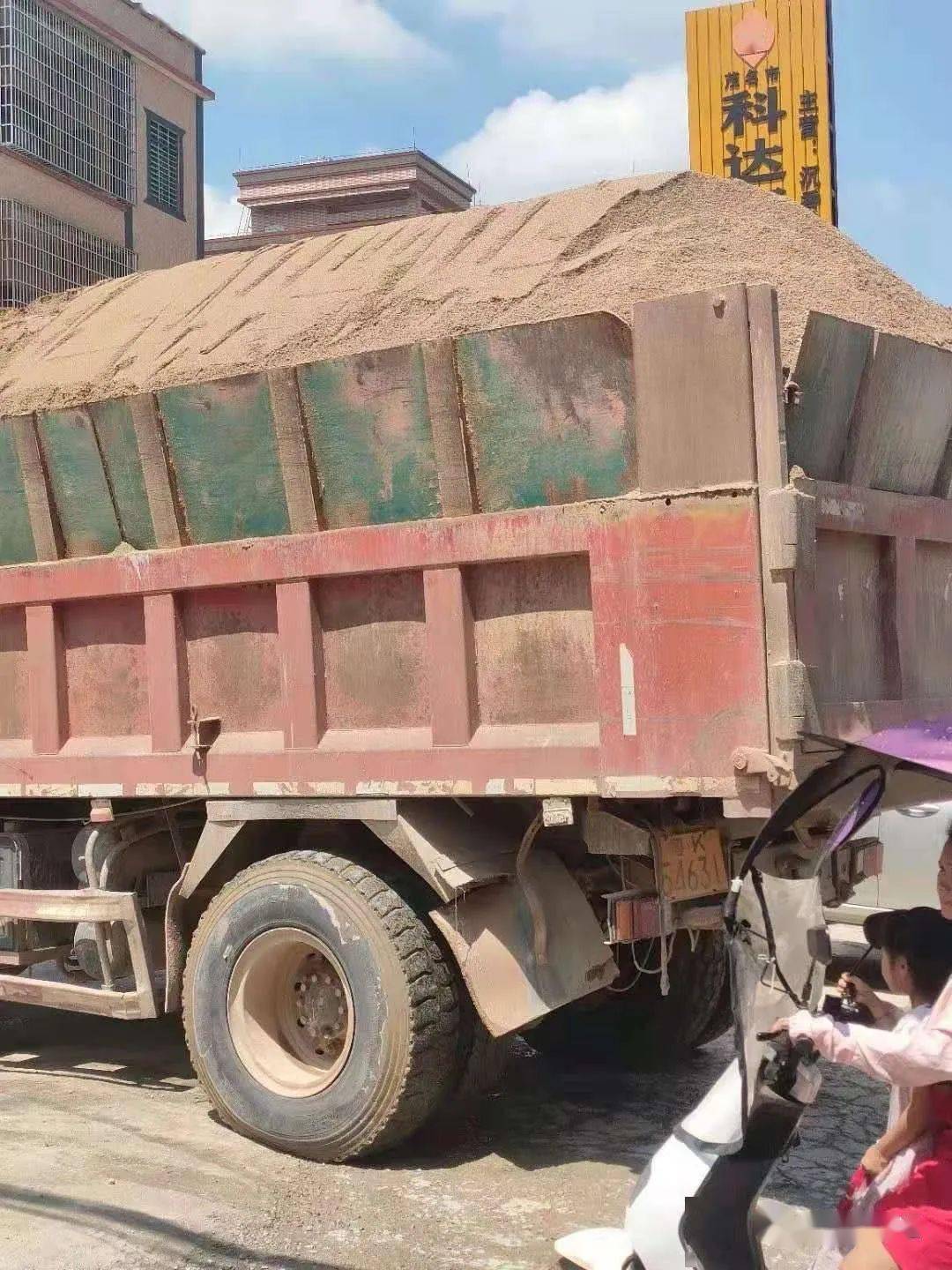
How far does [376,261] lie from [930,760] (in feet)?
15.4

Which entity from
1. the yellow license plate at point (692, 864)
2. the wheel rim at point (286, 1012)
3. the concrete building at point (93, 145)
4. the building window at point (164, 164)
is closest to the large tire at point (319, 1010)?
the wheel rim at point (286, 1012)

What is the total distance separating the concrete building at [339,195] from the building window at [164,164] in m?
1.99

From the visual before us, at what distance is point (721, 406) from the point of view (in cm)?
419

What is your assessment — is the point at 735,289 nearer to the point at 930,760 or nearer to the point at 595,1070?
the point at 930,760

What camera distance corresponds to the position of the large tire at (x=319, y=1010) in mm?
4629

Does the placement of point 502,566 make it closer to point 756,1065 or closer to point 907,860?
point 756,1065

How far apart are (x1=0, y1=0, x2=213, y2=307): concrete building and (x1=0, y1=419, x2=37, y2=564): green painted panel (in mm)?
10716

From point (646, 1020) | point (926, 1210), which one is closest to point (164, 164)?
point (646, 1020)

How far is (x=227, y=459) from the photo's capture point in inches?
207

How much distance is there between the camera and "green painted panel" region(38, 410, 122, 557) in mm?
5617

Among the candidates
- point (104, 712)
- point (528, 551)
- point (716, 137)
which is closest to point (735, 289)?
point (528, 551)

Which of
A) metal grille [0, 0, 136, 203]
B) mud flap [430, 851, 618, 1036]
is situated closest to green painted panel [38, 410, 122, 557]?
mud flap [430, 851, 618, 1036]

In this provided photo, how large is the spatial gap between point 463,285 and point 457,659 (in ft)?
6.89

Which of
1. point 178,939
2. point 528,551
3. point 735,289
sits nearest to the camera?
point 735,289
